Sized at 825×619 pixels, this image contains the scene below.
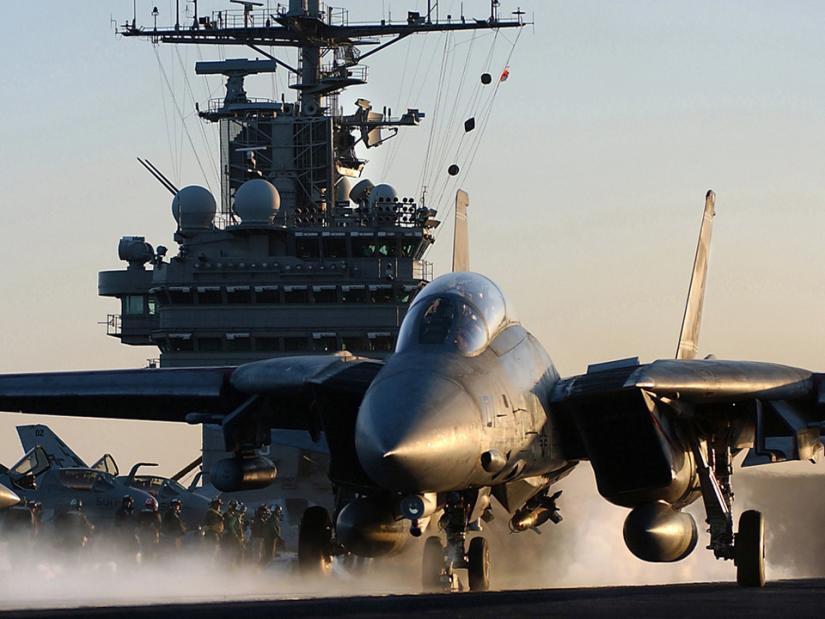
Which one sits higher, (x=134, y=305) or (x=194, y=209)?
(x=194, y=209)

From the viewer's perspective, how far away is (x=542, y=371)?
800 inches

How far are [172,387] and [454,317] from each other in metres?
4.69

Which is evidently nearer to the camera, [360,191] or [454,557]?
[454,557]

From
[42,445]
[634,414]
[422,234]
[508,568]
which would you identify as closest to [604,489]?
[634,414]

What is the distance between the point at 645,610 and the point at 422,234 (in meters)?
43.3

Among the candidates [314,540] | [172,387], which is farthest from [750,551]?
[172,387]

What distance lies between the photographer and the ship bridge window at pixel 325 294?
56.0 metres

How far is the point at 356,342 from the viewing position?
56.3 m

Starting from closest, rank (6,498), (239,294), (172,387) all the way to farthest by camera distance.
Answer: (6,498) → (172,387) → (239,294)

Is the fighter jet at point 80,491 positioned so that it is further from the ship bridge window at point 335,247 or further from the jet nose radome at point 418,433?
the jet nose radome at point 418,433

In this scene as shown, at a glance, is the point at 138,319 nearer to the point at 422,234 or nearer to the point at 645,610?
the point at 422,234

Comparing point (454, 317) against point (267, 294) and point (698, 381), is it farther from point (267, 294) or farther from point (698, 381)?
point (267, 294)

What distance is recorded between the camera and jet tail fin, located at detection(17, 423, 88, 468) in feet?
152

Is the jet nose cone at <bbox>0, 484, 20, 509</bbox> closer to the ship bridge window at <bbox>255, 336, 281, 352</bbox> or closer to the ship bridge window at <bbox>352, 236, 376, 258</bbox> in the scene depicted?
the ship bridge window at <bbox>255, 336, 281, 352</bbox>
